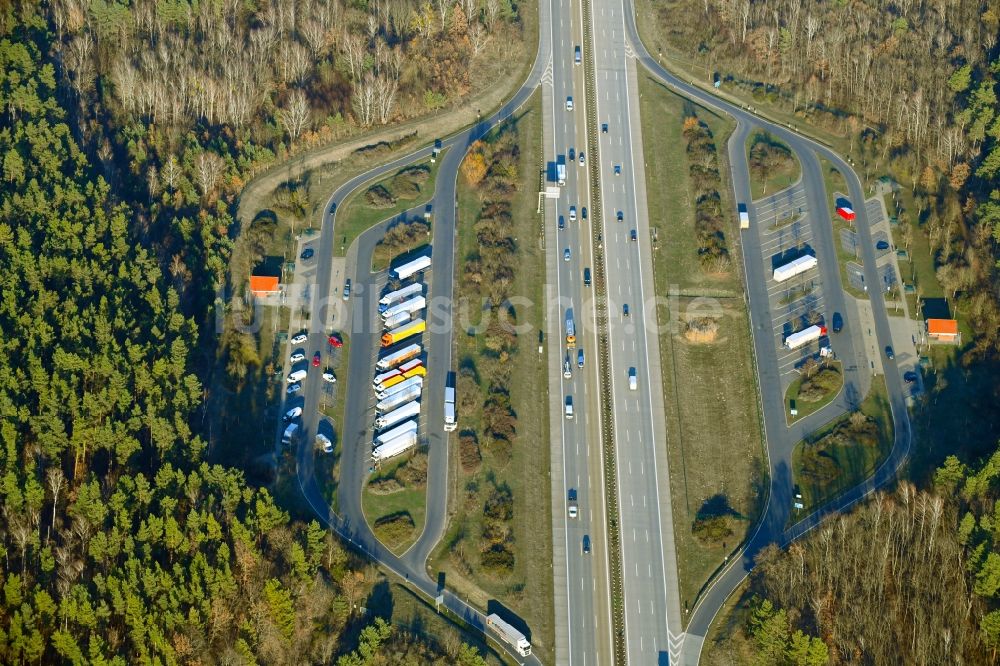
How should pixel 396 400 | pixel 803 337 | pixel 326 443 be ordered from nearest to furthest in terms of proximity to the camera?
1. pixel 326 443
2. pixel 396 400
3. pixel 803 337

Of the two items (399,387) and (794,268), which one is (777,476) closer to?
(794,268)

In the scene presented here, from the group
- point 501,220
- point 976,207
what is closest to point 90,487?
point 501,220

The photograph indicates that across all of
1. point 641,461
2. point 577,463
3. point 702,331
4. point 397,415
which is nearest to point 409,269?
point 397,415

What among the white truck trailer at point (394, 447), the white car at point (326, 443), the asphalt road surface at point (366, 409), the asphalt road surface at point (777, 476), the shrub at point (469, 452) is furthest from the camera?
the white car at point (326, 443)

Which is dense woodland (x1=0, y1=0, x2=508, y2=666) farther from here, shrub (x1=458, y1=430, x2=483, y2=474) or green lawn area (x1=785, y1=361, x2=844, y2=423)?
green lawn area (x1=785, y1=361, x2=844, y2=423)

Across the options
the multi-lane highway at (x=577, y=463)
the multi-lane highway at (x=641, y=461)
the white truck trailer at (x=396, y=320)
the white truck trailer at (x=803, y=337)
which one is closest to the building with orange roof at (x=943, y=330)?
the white truck trailer at (x=803, y=337)

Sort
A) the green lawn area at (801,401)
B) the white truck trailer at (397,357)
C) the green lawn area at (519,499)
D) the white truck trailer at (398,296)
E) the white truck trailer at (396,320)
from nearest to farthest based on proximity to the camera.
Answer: the green lawn area at (519,499), the green lawn area at (801,401), the white truck trailer at (397,357), the white truck trailer at (396,320), the white truck trailer at (398,296)

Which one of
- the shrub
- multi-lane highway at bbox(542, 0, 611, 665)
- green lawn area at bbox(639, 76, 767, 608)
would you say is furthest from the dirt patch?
the shrub

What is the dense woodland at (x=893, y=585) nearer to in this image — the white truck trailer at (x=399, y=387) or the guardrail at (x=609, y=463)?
the guardrail at (x=609, y=463)
